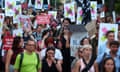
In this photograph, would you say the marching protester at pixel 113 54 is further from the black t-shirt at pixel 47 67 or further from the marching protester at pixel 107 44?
the black t-shirt at pixel 47 67

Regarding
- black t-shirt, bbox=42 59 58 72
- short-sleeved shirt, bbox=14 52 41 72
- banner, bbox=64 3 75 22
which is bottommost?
black t-shirt, bbox=42 59 58 72

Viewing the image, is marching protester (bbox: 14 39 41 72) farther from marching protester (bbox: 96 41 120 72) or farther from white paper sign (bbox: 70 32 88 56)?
white paper sign (bbox: 70 32 88 56)

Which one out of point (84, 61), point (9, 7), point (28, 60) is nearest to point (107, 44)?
point (84, 61)

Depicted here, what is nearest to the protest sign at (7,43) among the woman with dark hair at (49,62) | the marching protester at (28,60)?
the woman with dark hair at (49,62)

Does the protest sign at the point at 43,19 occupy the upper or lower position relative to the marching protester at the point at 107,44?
upper

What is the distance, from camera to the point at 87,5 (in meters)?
17.3

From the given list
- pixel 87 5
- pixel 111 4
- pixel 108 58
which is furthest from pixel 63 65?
pixel 111 4

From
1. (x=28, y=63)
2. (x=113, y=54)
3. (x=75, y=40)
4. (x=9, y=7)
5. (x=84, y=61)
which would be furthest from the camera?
(x=9, y=7)

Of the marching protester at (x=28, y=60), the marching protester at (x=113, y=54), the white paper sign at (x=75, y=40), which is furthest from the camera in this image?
the white paper sign at (x=75, y=40)

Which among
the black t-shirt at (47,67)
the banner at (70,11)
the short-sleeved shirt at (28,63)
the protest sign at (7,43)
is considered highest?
the banner at (70,11)

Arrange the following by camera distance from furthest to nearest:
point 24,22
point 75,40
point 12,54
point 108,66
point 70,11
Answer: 1. point 70,11
2. point 24,22
3. point 75,40
4. point 12,54
5. point 108,66

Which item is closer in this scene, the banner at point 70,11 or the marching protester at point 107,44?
the marching protester at point 107,44

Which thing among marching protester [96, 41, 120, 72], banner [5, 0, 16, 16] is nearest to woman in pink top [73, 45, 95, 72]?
marching protester [96, 41, 120, 72]

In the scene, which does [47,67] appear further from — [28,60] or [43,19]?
[43,19]
